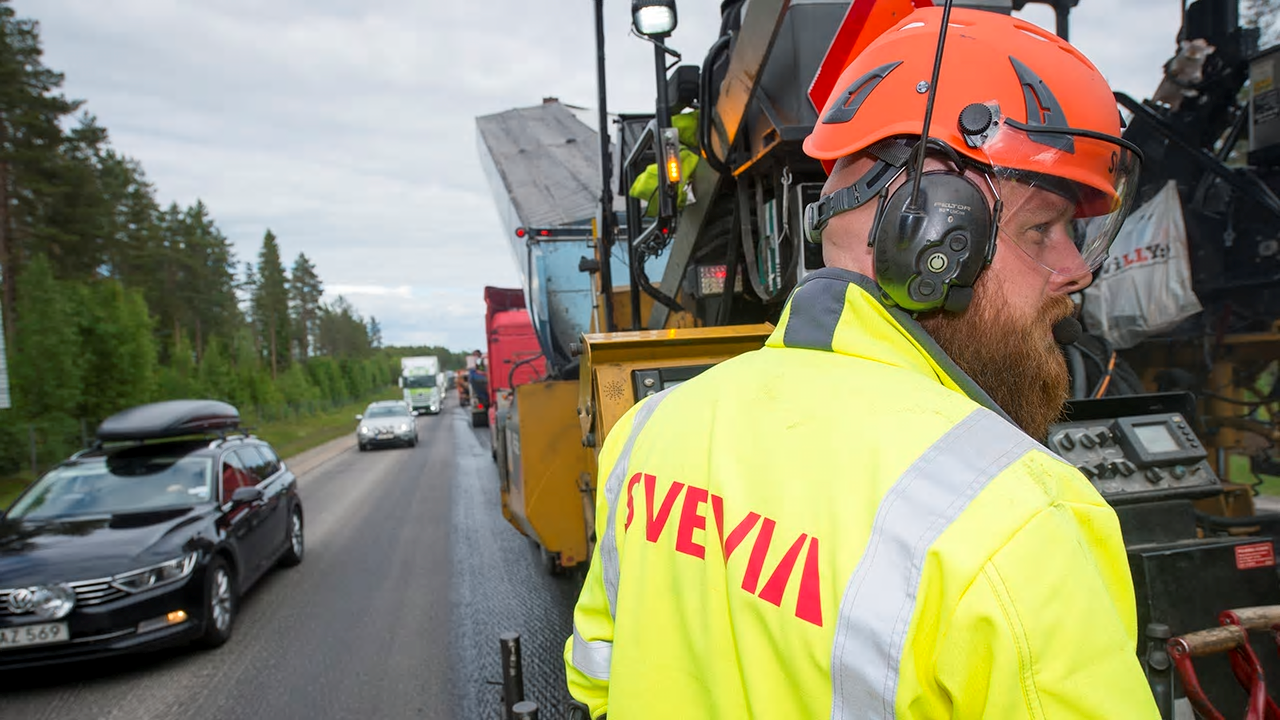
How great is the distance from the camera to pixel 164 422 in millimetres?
6691

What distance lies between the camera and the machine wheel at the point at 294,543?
804cm

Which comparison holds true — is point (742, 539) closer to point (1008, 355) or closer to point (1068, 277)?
point (1008, 355)

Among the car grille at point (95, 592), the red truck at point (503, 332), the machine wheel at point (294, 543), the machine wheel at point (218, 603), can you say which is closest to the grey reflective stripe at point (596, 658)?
the car grille at point (95, 592)

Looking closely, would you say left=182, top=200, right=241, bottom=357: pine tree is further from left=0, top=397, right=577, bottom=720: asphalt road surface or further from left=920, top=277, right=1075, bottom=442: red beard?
left=920, top=277, right=1075, bottom=442: red beard

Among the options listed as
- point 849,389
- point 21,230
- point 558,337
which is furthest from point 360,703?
point 21,230

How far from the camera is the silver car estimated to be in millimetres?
23344

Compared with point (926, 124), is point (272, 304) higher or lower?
higher

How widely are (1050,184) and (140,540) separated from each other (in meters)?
5.95

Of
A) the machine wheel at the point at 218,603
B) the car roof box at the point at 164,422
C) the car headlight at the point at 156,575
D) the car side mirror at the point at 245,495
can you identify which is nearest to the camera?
the car headlight at the point at 156,575

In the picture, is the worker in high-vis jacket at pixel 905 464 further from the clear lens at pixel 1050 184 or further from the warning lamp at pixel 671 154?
the warning lamp at pixel 671 154

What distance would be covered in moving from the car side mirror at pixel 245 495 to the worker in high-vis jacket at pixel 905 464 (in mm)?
5733

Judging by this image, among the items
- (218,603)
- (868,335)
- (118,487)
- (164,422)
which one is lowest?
(218,603)

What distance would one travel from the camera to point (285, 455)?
2309cm

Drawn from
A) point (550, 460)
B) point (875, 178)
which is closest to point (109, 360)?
point (550, 460)
